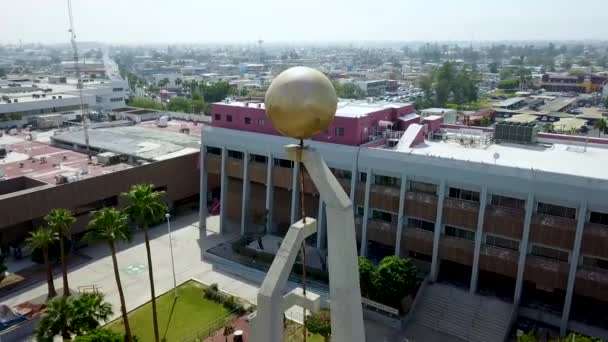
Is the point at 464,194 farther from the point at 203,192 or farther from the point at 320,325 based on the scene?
the point at 203,192

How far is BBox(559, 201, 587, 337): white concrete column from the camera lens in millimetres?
35750

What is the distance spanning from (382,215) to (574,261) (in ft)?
53.9

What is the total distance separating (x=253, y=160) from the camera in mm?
53938

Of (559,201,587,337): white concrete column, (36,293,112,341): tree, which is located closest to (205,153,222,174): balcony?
(36,293,112,341): tree

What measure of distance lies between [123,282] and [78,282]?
13.8ft

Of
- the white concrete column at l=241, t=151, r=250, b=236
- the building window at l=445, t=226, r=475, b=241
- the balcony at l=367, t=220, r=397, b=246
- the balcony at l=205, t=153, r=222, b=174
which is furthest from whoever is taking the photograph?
the balcony at l=205, t=153, r=222, b=174

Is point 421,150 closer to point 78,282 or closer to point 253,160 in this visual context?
point 253,160

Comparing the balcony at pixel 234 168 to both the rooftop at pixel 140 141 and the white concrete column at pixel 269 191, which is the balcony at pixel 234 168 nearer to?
the white concrete column at pixel 269 191

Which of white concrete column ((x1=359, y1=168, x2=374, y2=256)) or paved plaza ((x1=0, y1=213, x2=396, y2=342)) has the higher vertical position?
white concrete column ((x1=359, y1=168, x2=374, y2=256))

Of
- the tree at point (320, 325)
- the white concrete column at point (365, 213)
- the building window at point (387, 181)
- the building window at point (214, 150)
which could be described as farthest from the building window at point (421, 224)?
the building window at point (214, 150)

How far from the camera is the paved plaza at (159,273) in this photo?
138ft

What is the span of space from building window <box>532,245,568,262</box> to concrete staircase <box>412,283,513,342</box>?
193 inches

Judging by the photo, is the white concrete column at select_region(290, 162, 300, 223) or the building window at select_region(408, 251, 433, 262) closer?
the building window at select_region(408, 251, 433, 262)

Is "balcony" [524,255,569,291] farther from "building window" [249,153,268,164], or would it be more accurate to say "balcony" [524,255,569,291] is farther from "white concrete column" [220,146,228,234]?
"white concrete column" [220,146,228,234]
